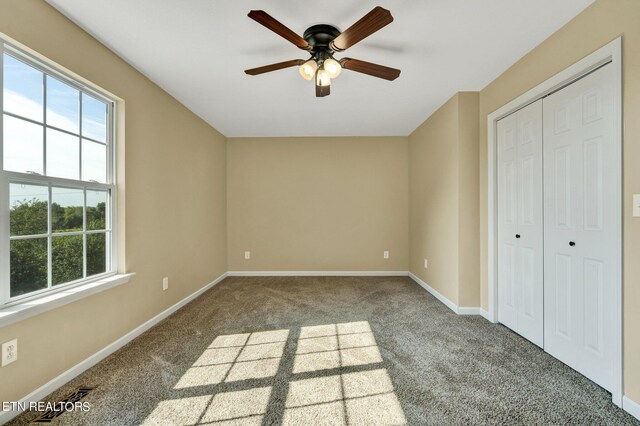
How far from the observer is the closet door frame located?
1.63 m

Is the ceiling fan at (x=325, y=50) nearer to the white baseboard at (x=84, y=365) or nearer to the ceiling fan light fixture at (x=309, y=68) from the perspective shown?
the ceiling fan light fixture at (x=309, y=68)

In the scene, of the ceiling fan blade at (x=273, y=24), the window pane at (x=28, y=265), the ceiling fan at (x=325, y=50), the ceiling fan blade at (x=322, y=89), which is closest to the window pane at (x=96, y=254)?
the window pane at (x=28, y=265)

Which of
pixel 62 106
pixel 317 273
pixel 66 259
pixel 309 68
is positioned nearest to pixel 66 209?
pixel 66 259

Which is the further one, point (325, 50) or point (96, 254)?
point (96, 254)

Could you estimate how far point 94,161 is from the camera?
224cm

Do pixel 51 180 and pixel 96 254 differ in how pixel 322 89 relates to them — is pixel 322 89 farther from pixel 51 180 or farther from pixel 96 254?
pixel 96 254

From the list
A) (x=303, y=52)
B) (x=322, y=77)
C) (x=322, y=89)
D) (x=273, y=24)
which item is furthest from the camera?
(x=303, y=52)

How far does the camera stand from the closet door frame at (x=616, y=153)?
64.1 inches

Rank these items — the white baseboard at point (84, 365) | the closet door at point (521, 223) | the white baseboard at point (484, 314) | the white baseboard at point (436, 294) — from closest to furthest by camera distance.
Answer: the white baseboard at point (84, 365) → the closet door at point (521, 223) → the white baseboard at point (484, 314) → the white baseboard at point (436, 294)

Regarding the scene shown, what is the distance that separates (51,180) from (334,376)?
2352 millimetres

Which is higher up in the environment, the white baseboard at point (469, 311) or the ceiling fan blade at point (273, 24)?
the ceiling fan blade at point (273, 24)

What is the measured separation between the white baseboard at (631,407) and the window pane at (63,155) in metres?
3.84

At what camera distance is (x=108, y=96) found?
7.66 feet

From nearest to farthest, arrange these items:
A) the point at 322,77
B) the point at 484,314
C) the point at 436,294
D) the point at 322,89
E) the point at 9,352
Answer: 1. the point at 9,352
2. the point at 322,77
3. the point at 322,89
4. the point at 484,314
5. the point at 436,294
